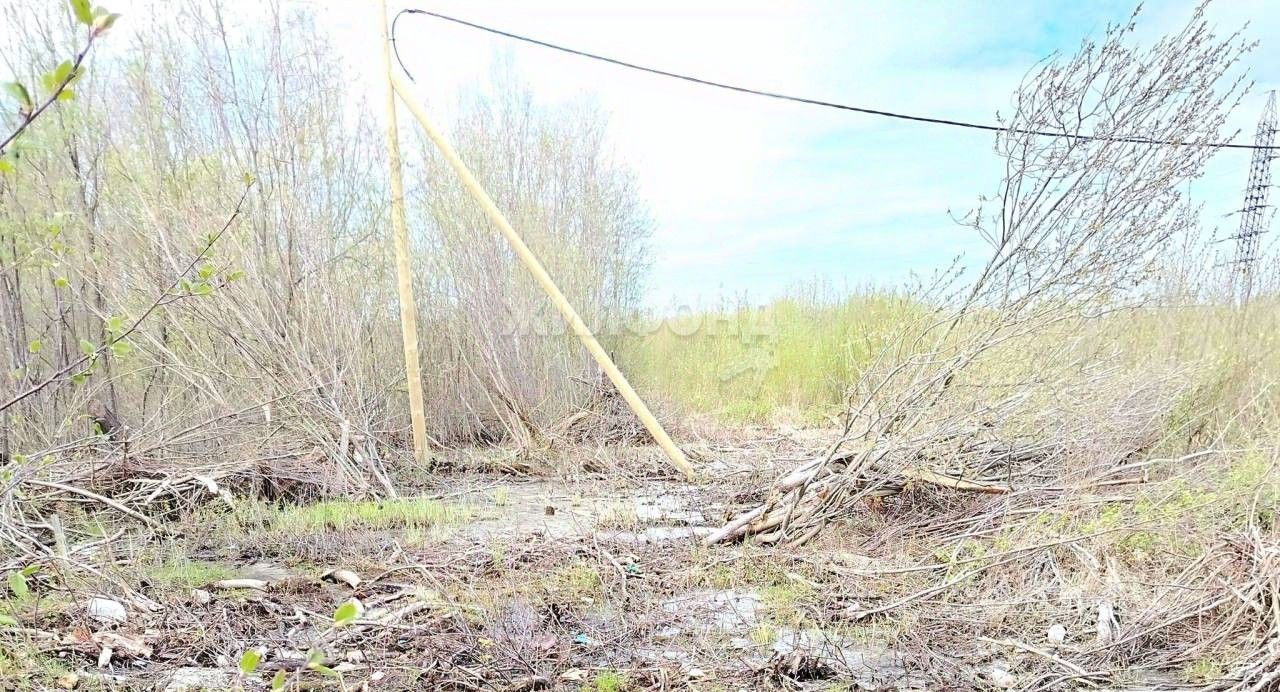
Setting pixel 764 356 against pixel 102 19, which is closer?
pixel 102 19

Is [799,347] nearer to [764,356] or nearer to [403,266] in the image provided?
[764,356]

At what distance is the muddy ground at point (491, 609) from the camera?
2.81m

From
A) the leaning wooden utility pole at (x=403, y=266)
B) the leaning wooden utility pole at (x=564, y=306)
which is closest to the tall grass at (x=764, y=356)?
the leaning wooden utility pole at (x=564, y=306)

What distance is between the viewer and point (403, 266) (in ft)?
22.1

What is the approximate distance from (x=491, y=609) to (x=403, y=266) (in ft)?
13.4

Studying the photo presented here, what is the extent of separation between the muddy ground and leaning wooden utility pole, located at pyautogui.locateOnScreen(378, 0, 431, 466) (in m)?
1.55

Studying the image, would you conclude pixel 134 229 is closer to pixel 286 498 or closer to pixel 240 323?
pixel 240 323

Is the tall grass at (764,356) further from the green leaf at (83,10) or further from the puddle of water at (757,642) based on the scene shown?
the green leaf at (83,10)

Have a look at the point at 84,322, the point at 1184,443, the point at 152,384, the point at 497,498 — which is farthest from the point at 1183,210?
the point at 84,322

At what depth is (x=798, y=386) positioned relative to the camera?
401 inches

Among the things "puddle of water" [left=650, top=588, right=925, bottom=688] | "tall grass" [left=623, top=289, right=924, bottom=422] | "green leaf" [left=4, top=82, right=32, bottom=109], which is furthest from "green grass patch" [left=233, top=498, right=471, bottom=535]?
"tall grass" [left=623, top=289, right=924, bottom=422]

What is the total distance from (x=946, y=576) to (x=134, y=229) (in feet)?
17.1

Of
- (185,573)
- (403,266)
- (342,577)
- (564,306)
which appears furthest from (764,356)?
(185,573)

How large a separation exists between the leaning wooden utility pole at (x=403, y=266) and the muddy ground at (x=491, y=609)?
1547 mm
